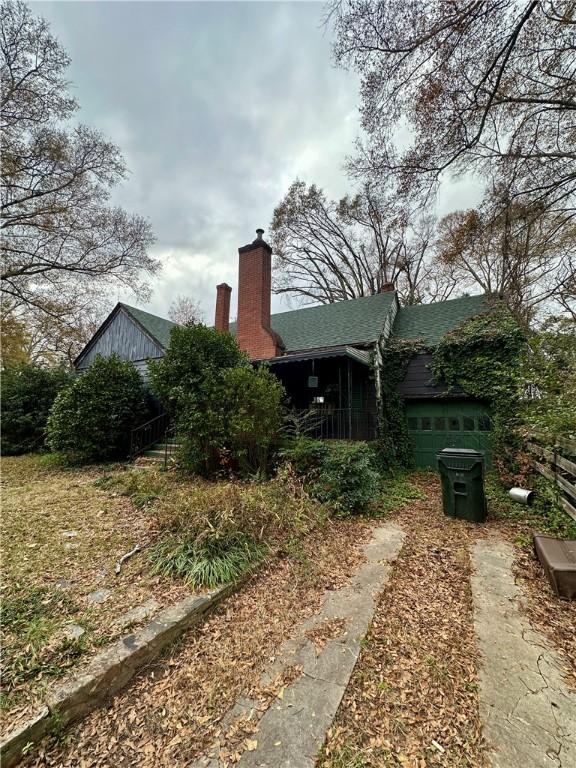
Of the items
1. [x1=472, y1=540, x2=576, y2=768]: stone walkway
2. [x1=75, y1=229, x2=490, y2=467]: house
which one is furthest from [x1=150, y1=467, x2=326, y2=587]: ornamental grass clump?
[x1=75, y1=229, x2=490, y2=467]: house

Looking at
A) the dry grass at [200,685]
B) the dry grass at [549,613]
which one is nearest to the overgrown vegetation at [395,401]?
the dry grass at [549,613]

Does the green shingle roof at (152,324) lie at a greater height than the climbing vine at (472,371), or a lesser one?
greater

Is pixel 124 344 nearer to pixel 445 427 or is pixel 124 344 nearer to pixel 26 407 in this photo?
pixel 26 407

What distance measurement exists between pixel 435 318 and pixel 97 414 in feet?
36.2

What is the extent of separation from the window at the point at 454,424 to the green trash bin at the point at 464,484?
398 cm

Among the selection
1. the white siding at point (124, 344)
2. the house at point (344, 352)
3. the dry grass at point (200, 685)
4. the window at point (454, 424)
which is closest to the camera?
the dry grass at point (200, 685)

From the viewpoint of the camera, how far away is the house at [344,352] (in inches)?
335

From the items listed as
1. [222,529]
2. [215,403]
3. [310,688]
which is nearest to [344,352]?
[215,403]

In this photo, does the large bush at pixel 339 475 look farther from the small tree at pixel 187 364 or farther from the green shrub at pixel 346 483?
the small tree at pixel 187 364

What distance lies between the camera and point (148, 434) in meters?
9.48

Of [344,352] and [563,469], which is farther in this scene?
[344,352]

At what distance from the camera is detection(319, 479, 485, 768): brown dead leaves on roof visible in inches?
68.1

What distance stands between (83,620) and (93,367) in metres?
8.24

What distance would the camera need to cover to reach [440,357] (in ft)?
29.5
